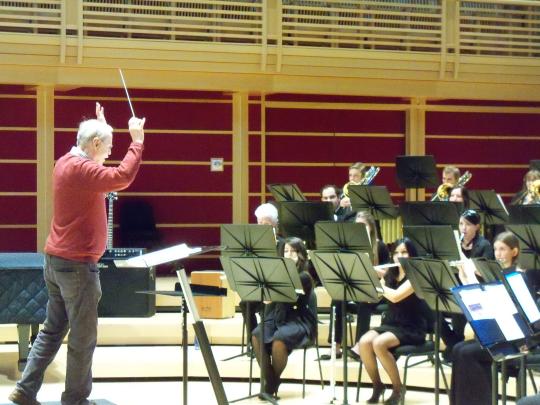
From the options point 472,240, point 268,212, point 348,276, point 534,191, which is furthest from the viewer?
point 534,191

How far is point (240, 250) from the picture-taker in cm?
782

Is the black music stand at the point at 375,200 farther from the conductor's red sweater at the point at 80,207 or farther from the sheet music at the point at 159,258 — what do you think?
the sheet music at the point at 159,258

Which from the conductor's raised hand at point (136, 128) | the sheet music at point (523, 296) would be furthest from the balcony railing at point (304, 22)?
the sheet music at point (523, 296)

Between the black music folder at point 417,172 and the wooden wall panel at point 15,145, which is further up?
the wooden wall panel at point 15,145

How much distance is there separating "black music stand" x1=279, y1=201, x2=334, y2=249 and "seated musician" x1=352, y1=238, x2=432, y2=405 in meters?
1.71

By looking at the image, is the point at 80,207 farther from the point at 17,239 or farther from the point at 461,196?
the point at 17,239

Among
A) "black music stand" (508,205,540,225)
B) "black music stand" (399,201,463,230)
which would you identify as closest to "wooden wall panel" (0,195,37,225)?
"black music stand" (399,201,463,230)

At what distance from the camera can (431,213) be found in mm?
8617

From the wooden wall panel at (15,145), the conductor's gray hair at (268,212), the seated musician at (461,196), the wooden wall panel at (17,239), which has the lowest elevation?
the wooden wall panel at (17,239)

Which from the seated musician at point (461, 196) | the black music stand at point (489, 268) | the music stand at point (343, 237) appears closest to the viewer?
the black music stand at point (489, 268)

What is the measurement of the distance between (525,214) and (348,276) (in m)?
2.10

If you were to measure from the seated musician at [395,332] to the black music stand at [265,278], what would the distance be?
0.64 meters

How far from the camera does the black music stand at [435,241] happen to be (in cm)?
725

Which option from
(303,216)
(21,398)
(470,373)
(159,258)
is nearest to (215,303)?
(303,216)
